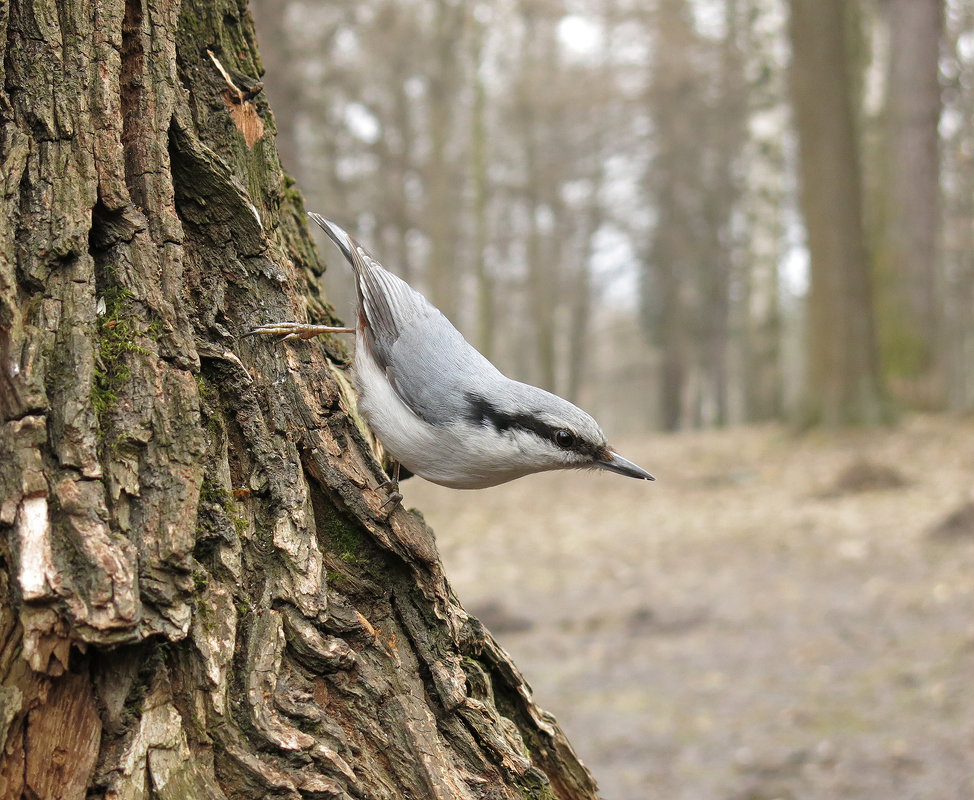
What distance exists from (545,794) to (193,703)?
795mm

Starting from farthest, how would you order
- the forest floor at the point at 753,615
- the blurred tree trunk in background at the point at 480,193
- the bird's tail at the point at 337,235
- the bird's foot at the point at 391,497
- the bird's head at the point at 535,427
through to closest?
the blurred tree trunk in background at the point at 480,193
the forest floor at the point at 753,615
the bird's tail at the point at 337,235
the bird's head at the point at 535,427
the bird's foot at the point at 391,497

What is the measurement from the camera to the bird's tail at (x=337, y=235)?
10.1 ft

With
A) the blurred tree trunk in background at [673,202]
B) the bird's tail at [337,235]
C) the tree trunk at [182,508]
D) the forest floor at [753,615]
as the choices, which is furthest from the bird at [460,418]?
the blurred tree trunk in background at [673,202]

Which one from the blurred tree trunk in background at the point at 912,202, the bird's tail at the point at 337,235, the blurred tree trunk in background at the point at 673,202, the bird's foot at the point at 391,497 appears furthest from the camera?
the blurred tree trunk in background at the point at 673,202

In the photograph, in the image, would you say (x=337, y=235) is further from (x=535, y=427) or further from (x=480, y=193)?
(x=480, y=193)

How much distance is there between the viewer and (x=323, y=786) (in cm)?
166

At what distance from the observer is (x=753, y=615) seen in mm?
6199

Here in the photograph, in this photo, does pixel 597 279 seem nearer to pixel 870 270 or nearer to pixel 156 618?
pixel 870 270

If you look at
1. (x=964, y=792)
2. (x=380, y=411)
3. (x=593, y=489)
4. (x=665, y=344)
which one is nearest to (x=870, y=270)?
(x=593, y=489)

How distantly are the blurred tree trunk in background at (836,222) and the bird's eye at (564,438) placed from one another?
10.4 meters

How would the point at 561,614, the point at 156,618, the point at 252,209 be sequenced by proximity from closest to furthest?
the point at 156,618
the point at 252,209
the point at 561,614

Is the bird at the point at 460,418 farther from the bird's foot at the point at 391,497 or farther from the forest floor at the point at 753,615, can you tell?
A: the forest floor at the point at 753,615

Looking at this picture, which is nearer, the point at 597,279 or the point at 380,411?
Result: the point at 380,411

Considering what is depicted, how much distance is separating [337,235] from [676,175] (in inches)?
914
